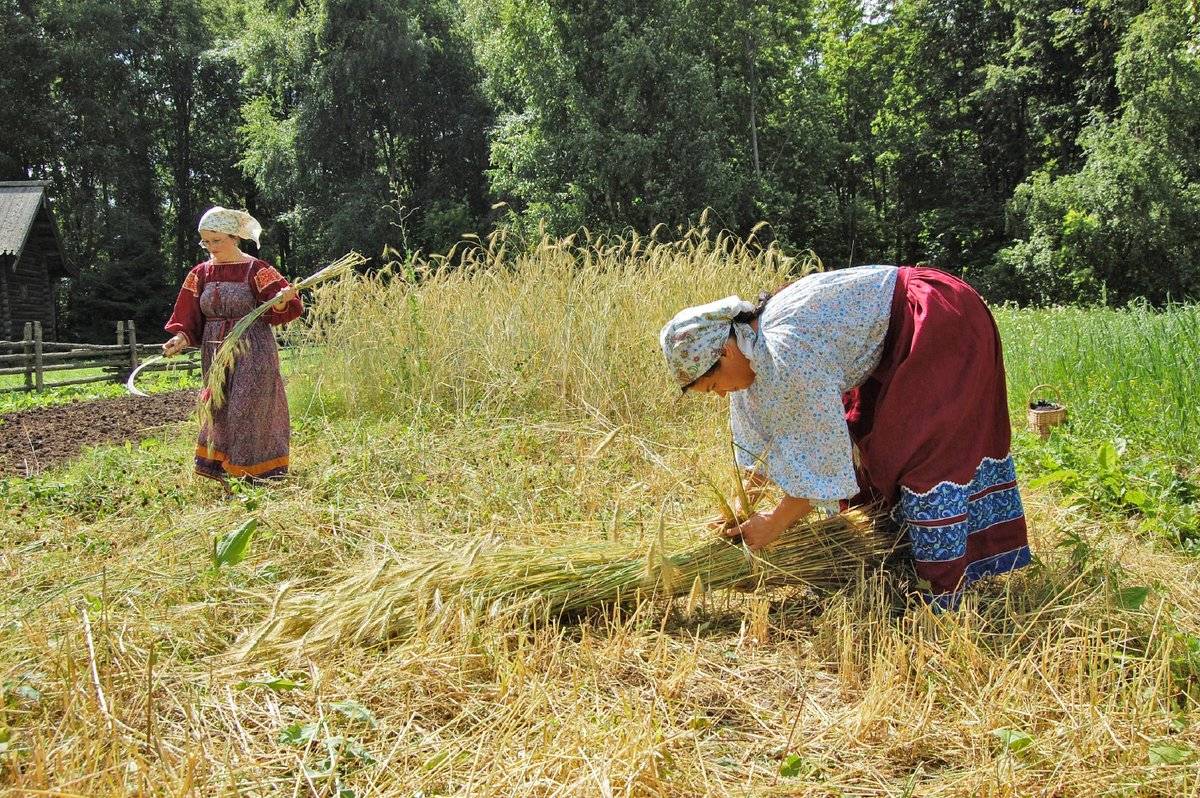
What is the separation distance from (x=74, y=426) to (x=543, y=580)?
644cm

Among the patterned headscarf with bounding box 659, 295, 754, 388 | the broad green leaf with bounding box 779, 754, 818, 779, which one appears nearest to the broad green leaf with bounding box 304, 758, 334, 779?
the broad green leaf with bounding box 779, 754, 818, 779

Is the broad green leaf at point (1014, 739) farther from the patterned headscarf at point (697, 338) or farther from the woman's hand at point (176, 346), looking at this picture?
the woman's hand at point (176, 346)

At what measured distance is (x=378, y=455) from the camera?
3783 millimetres

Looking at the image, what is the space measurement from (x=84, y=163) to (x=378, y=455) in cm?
2907

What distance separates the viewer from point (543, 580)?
224 cm

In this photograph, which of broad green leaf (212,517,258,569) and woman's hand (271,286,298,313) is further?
woman's hand (271,286,298,313)

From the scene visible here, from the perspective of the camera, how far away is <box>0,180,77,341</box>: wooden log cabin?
59.0 feet

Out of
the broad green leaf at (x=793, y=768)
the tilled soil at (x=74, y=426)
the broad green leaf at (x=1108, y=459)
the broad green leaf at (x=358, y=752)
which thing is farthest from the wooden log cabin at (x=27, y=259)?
the broad green leaf at (x=793, y=768)

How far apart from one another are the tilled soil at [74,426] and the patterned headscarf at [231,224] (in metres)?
1.81

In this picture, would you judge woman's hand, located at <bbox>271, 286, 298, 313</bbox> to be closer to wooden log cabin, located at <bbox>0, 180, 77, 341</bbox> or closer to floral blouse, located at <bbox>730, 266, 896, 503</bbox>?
floral blouse, located at <bbox>730, 266, 896, 503</bbox>

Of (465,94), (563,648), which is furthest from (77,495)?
(465,94)

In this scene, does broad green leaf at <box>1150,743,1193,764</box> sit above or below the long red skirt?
below

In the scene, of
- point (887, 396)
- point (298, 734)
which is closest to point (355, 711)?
point (298, 734)

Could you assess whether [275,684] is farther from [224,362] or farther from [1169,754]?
[224,362]
